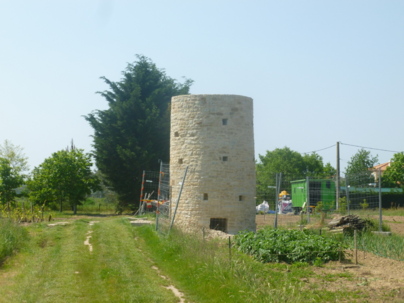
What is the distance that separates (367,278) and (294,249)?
7.85ft

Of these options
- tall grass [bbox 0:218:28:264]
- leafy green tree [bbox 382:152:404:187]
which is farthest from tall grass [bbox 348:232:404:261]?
leafy green tree [bbox 382:152:404:187]

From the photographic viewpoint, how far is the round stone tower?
19922 mm

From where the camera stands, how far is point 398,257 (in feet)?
43.2

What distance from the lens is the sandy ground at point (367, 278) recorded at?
9367mm

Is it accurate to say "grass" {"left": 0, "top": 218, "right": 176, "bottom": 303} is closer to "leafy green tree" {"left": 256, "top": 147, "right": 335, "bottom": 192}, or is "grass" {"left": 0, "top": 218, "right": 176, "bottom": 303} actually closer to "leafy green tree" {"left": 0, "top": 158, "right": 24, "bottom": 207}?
"leafy green tree" {"left": 0, "top": 158, "right": 24, "bottom": 207}

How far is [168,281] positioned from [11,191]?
2154 cm

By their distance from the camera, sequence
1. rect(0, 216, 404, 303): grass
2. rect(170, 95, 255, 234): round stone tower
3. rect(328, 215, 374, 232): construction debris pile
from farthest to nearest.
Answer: rect(170, 95, 255, 234): round stone tower
rect(328, 215, 374, 232): construction debris pile
rect(0, 216, 404, 303): grass

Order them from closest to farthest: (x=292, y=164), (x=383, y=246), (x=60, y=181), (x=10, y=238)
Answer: (x=383, y=246) → (x=10, y=238) → (x=60, y=181) → (x=292, y=164)

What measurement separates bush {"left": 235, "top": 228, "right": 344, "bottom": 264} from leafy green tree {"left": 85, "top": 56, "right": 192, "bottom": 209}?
66.8ft

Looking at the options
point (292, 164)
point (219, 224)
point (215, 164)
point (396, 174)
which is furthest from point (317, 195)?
point (292, 164)

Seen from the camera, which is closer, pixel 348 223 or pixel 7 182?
pixel 348 223

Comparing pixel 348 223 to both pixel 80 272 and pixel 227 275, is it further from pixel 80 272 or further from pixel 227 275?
pixel 80 272

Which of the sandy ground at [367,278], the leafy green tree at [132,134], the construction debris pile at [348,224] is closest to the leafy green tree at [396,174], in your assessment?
the leafy green tree at [132,134]

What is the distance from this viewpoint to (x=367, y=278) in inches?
421
